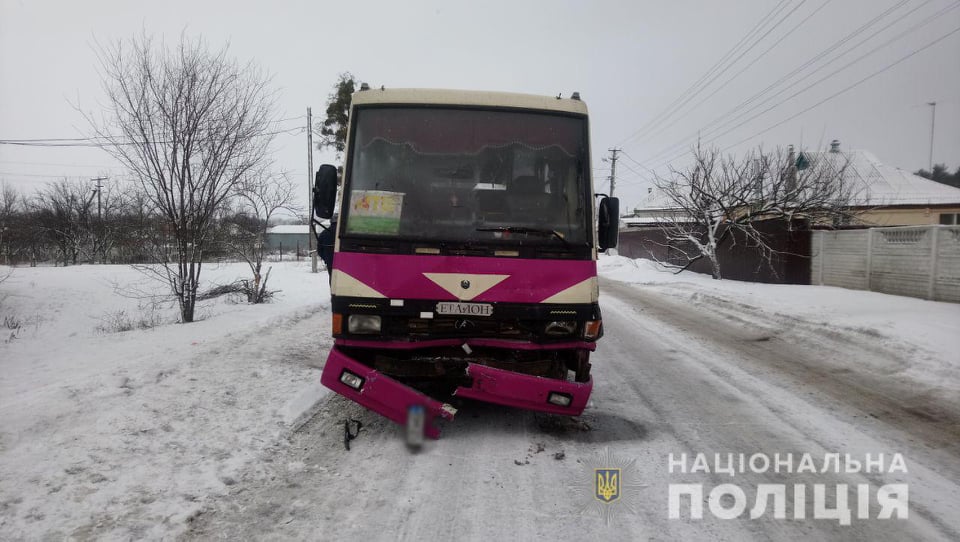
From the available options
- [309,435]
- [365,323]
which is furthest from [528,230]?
[309,435]

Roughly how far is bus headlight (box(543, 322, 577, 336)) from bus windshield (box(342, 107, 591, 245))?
660mm

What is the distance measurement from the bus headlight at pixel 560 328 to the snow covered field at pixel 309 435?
0.87 meters

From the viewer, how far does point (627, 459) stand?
12.2 feet

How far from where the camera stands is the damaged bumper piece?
12.4 ft

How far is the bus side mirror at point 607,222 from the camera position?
14.8ft

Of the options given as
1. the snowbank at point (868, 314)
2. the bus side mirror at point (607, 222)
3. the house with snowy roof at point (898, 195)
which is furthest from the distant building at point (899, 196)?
the bus side mirror at point (607, 222)

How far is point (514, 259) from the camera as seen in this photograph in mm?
3955

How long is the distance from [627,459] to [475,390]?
1.22m

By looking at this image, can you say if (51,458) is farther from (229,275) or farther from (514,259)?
(229,275)

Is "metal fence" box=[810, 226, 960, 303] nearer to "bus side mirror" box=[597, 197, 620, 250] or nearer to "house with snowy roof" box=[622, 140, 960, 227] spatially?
"bus side mirror" box=[597, 197, 620, 250]

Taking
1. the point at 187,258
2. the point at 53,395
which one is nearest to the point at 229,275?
the point at 187,258

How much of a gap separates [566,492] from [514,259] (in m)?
1.69

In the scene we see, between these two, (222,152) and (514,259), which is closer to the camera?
(514,259)

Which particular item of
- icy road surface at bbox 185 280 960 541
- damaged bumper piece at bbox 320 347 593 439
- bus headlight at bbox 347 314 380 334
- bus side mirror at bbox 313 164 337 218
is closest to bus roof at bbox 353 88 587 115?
bus side mirror at bbox 313 164 337 218
